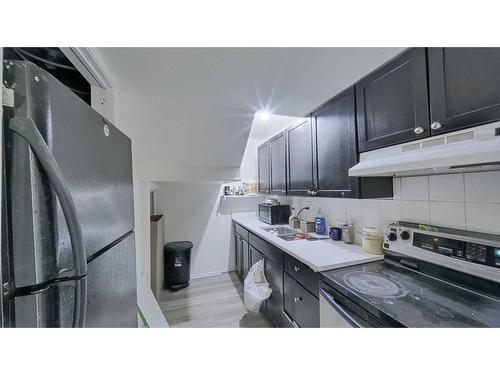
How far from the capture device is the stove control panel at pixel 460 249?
0.82m

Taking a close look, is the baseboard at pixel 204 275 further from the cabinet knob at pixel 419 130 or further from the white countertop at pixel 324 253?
the cabinet knob at pixel 419 130

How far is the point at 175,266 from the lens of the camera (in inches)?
101

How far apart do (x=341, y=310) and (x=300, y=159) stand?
1335mm

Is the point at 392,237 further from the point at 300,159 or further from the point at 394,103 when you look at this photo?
the point at 300,159

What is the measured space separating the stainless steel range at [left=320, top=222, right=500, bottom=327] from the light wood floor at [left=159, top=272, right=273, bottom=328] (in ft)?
3.84

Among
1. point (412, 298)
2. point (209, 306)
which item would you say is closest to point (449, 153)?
point (412, 298)

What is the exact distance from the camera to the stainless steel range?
726mm

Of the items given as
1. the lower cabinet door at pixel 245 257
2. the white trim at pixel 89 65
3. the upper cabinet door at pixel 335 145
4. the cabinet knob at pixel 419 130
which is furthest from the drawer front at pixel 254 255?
the white trim at pixel 89 65

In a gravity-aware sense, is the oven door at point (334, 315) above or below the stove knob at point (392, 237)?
below

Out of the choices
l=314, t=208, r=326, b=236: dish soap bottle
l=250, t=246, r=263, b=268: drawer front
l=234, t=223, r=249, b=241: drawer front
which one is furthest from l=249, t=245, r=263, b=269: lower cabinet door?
l=314, t=208, r=326, b=236: dish soap bottle

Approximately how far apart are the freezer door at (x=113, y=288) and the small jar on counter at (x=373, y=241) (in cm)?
150

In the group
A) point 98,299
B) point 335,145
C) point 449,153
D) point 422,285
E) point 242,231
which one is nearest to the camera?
point 98,299
